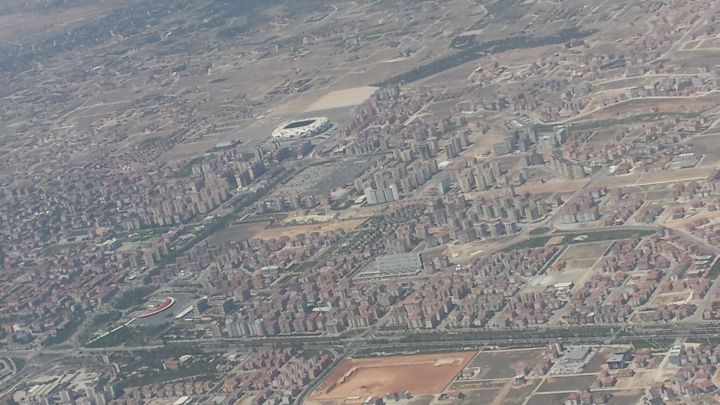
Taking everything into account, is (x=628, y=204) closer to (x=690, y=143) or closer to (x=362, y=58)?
(x=690, y=143)

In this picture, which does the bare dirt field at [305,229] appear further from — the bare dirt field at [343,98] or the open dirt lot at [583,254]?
the bare dirt field at [343,98]

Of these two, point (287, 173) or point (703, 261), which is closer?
point (703, 261)

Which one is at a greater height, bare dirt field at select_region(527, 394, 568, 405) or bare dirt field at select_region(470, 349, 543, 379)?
bare dirt field at select_region(527, 394, 568, 405)

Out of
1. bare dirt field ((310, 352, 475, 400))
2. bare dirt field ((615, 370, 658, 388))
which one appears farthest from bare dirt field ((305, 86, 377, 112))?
bare dirt field ((615, 370, 658, 388))

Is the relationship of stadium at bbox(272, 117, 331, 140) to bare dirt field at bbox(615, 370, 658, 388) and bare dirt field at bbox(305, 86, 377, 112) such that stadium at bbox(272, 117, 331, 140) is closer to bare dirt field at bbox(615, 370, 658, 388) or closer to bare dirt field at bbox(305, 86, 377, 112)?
bare dirt field at bbox(305, 86, 377, 112)

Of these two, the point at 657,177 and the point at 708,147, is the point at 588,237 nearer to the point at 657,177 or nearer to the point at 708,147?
the point at 657,177

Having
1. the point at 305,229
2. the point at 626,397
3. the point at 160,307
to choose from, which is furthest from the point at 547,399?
the point at 305,229

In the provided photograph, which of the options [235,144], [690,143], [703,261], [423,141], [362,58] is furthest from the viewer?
[362,58]

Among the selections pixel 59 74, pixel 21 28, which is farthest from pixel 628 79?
pixel 21 28
